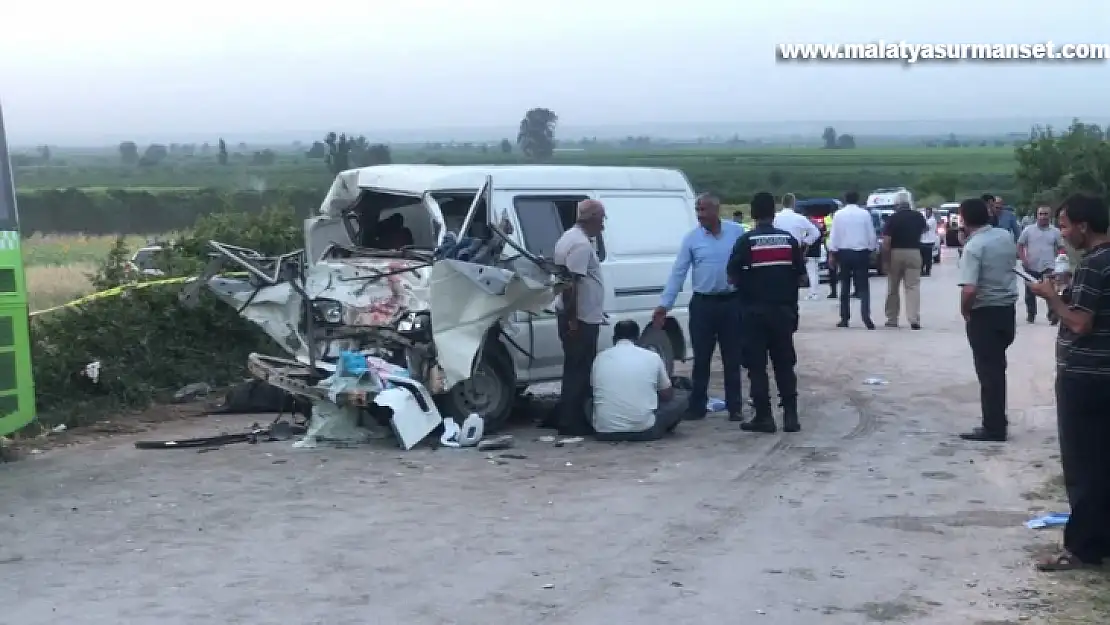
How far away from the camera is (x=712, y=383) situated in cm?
1409

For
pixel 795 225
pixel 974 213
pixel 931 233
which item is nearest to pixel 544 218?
pixel 974 213

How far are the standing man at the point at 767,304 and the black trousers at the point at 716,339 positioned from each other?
41cm

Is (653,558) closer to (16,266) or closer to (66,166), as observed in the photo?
(16,266)

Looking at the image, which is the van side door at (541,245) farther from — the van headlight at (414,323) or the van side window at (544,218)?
the van headlight at (414,323)

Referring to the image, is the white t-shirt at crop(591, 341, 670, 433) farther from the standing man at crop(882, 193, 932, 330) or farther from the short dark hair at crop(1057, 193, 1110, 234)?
the standing man at crop(882, 193, 932, 330)

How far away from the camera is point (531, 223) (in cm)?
1127

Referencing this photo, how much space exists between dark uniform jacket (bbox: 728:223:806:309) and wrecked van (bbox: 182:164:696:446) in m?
1.45

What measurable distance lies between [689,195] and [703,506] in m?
5.46

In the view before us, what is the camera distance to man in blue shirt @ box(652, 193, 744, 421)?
A: 452 inches

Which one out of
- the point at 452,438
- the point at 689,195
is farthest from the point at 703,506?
the point at 689,195

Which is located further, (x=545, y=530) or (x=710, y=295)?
(x=710, y=295)

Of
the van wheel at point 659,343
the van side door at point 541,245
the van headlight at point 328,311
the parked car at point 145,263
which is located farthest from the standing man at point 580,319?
the parked car at point 145,263

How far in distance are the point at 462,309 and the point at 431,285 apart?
0.31m

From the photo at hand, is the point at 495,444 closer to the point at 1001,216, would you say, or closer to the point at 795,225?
the point at 795,225
